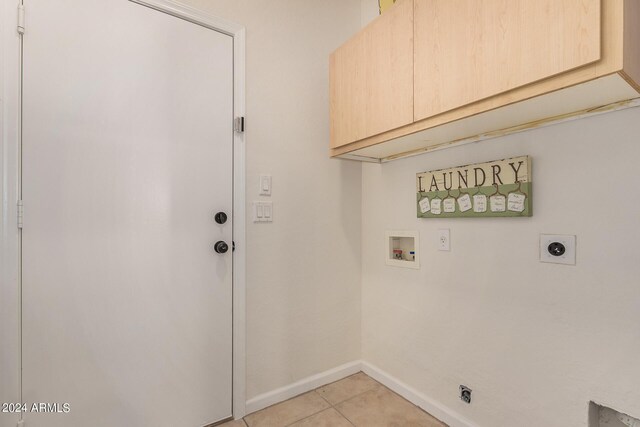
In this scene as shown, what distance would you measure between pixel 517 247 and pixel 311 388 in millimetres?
1472

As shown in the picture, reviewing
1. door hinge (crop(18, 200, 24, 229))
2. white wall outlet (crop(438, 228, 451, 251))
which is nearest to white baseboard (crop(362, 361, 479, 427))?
white wall outlet (crop(438, 228, 451, 251))

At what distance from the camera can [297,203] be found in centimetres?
190

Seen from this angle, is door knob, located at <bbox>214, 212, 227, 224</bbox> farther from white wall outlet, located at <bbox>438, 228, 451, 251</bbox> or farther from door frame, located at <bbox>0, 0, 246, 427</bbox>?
white wall outlet, located at <bbox>438, 228, 451, 251</bbox>

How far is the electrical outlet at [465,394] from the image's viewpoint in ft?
4.98

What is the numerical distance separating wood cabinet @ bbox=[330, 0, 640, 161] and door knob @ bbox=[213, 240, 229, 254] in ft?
3.10

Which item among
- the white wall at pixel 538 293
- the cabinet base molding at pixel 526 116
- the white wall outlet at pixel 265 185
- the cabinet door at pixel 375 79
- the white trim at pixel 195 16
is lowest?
the white wall at pixel 538 293

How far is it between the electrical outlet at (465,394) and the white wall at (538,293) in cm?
3

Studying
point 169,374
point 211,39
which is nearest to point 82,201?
point 169,374

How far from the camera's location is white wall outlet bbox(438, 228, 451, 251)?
1.62m

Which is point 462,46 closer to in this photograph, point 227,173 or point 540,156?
point 540,156

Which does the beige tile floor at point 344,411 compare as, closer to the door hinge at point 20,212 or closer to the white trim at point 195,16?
the door hinge at point 20,212

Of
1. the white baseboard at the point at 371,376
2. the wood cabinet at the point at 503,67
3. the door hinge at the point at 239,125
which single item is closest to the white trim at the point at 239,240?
the door hinge at the point at 239,125

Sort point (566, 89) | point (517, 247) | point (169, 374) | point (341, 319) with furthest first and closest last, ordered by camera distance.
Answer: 1. point (341, 319)
2. point (169, 374)
3. point (517, 247)
4. point (566, 89)

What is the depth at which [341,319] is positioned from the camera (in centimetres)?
210
